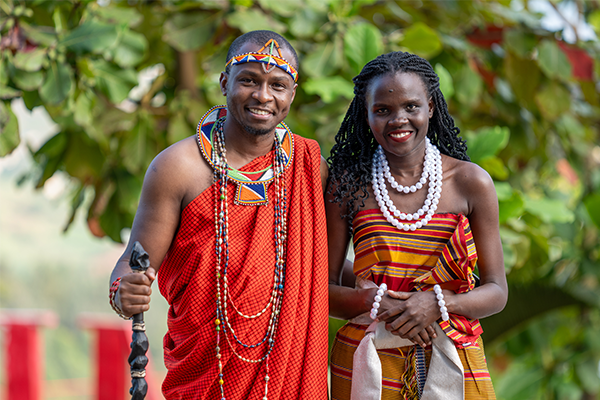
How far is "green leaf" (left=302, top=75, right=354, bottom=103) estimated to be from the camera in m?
3.41

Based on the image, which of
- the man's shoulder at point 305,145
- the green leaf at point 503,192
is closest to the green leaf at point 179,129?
the man's shoulder at point 305,145

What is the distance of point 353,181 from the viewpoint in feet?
7.15

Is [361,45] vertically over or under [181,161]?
over

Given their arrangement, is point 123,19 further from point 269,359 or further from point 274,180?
point 269,359

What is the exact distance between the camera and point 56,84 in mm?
3402

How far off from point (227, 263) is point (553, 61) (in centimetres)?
337

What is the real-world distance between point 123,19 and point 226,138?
191cm

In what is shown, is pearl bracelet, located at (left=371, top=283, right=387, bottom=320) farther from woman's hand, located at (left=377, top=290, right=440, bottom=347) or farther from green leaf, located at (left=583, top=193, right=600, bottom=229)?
green leaf, located at (left=583, top=193, right=600, bottom=229)

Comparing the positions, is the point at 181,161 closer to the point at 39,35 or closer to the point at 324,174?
the point at 324,174

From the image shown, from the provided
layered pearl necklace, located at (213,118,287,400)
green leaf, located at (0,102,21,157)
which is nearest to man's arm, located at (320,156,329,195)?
layered pearl necklace, located at (213,118,287,400)

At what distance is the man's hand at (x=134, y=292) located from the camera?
180cm

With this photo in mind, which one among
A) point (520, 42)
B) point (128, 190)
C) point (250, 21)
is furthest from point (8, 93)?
point (520, 42)

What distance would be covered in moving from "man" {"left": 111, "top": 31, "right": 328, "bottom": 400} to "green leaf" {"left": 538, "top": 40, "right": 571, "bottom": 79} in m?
2.93

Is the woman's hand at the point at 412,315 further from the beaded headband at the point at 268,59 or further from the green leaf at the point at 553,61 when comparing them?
the green leaf at the point at 553,61
